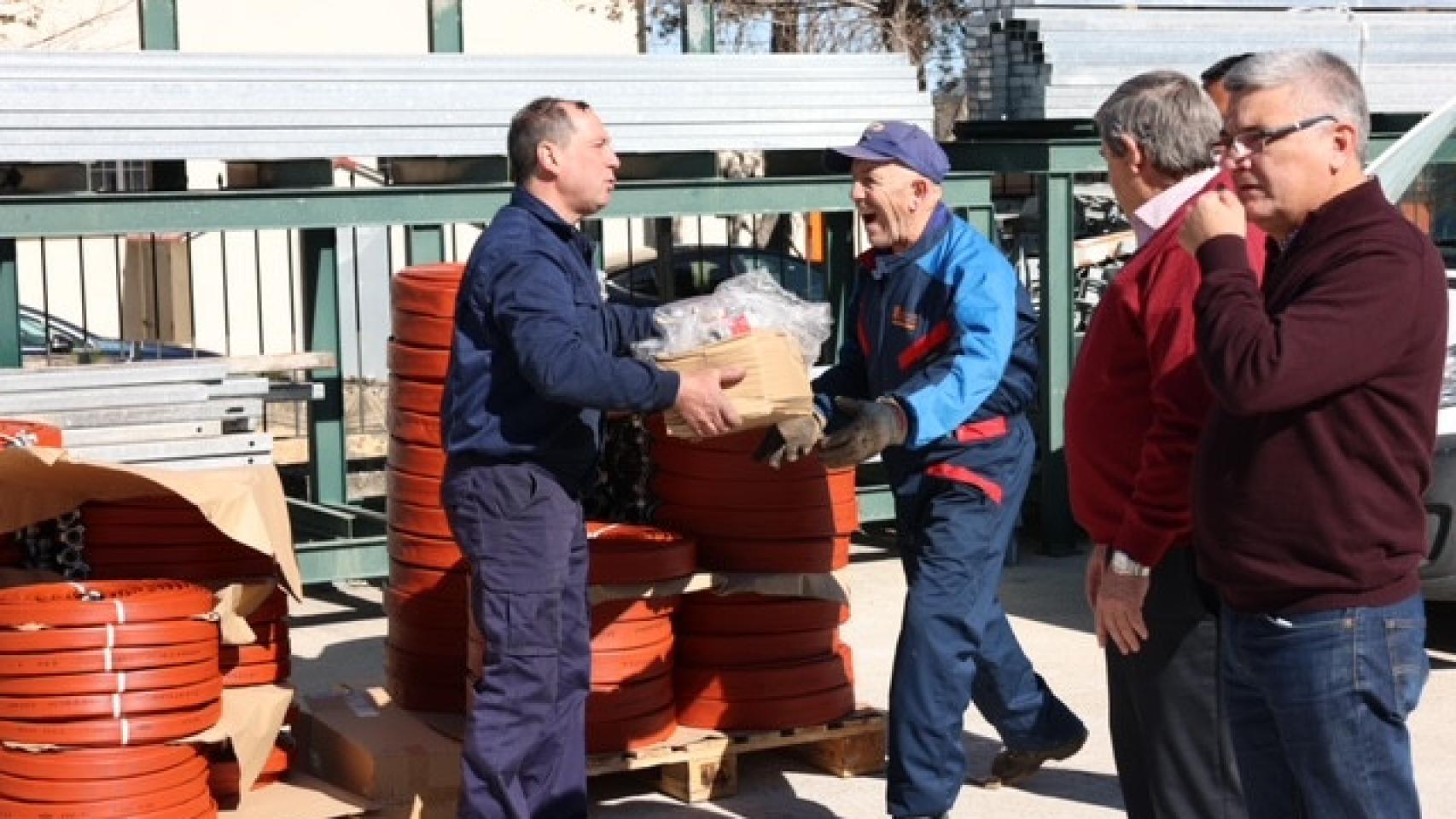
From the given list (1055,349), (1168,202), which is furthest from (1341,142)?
(1055,349)

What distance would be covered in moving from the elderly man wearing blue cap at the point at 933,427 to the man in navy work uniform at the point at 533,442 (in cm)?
57

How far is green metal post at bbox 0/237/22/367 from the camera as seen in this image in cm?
954

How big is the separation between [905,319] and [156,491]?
2.26 meters

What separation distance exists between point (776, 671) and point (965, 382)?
4.38 ft

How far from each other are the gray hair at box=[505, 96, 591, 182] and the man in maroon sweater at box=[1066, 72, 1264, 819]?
5.59 feet

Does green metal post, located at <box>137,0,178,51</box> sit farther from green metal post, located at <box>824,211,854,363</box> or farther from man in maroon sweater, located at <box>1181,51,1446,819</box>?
man in maroon sweater, located at <box>1181,51,1446,819</box>

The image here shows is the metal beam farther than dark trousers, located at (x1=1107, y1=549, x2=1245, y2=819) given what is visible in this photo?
Yes

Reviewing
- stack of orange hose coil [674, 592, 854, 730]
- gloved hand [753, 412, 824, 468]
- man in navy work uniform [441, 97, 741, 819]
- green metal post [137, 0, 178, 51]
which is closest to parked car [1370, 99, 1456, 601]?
gloved hand [753, 412, 824, 468]

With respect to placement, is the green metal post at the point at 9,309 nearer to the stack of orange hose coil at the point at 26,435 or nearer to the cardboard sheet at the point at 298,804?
the stack of orange hose coil at the point at 26,435

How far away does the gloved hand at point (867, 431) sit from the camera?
248 inches

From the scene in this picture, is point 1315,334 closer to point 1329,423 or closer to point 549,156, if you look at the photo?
point 1329,423

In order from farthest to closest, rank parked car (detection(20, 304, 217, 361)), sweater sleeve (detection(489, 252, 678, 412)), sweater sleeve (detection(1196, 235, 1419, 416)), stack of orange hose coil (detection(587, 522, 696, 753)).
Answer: parked car (detection(20, 304, 217, 361)) → stack of orange hose coil (detection(587, 522, 696, 753)) → sweater sleeve (detection(489, 252, 678, 412)) → sweater sleeve (detection(1196, 235, 1419, 416))

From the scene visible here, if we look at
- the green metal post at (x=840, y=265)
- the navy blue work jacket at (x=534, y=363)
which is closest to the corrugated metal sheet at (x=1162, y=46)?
the green metal post at (x=840, y=265)

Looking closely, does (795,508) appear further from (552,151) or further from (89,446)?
(89,446)
